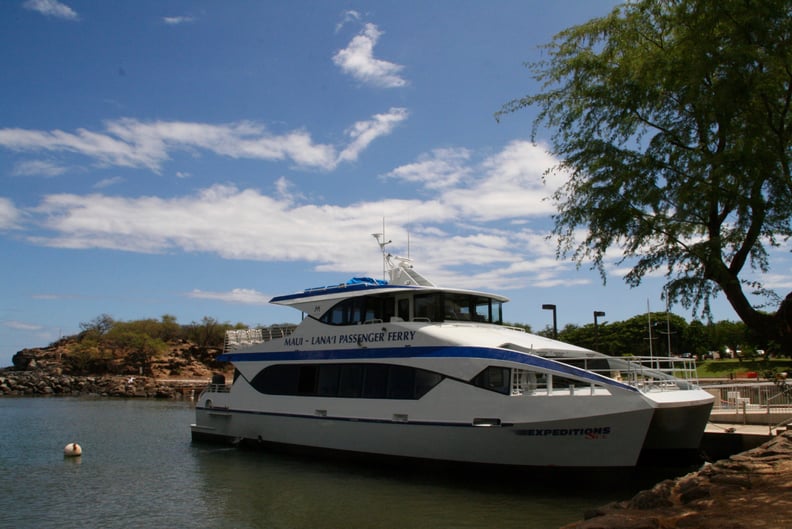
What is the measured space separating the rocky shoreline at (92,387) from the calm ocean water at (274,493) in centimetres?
3936

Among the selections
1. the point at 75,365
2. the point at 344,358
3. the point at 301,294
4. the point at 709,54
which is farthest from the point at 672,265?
the point at 75,365

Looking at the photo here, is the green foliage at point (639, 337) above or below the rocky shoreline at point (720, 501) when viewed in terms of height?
above

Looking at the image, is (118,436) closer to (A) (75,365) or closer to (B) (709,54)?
(B) (709,54)

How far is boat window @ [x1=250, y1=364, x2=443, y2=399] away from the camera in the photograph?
48.4ft

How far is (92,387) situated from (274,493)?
5692 cm

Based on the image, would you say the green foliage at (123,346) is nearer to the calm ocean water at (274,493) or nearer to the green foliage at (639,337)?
the green foliage at (639,337)

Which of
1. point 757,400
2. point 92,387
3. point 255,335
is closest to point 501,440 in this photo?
point 255,335

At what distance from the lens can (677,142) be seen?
11.9 metres

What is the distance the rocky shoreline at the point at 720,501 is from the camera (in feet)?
22.9

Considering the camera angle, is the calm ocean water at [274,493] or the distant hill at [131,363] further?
the distant hill at [131,363]

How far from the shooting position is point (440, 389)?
14.2m

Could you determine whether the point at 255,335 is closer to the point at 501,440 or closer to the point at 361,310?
the point at 361,310

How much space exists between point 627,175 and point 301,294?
1013 centimetres

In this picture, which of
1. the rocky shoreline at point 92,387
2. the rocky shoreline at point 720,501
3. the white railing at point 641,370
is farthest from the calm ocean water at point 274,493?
the rocky shoreline at point 92,387
